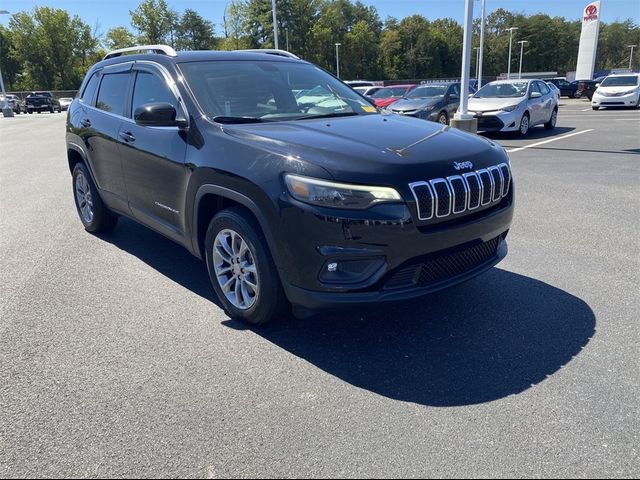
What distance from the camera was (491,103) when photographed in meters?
13.9

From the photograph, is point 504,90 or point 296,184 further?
point 504,90

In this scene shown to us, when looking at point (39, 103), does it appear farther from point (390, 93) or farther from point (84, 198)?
point (84, 198)

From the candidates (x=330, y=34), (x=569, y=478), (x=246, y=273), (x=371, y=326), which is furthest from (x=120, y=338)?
(x=330, y=34)

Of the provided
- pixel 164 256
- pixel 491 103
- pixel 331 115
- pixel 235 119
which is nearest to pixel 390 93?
pixel 491 103

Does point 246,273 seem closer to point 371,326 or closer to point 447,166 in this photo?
point 371,326

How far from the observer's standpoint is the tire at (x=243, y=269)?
124 inches

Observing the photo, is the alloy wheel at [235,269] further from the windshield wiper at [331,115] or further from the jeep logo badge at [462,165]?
the jeep logo badge at [462,165]

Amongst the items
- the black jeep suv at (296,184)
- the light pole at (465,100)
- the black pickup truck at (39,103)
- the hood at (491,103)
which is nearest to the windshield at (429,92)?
the hood at (491,103)

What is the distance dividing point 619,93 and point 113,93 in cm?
2447

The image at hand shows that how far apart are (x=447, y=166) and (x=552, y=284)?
5.66ft

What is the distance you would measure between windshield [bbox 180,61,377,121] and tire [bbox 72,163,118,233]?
7.16ft

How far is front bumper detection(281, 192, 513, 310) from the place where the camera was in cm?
280

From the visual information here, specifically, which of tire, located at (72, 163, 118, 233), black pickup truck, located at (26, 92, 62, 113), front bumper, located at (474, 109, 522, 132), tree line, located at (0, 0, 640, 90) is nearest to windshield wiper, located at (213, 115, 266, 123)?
tire, located at (72, 163, 118, 233)

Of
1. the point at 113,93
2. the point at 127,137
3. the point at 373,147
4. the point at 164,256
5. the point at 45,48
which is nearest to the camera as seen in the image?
the point at 373,147
